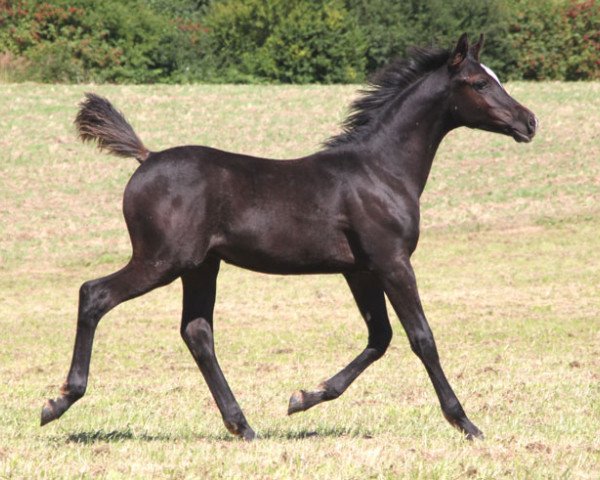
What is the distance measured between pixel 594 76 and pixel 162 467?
5195 centimetres

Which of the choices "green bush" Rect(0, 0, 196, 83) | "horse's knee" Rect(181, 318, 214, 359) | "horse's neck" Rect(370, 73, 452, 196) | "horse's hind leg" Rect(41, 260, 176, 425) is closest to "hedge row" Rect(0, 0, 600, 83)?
"green bush" Rect(0, 0, 196, 83)

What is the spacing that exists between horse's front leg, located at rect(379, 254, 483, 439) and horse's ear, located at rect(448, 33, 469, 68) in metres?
1.41

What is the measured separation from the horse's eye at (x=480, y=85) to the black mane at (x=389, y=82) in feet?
1.11

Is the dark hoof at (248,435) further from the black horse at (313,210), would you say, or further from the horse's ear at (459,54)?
the horse's ear at (459,54)

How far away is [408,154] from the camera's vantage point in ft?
26.5

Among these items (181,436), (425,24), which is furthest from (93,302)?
(425,24)

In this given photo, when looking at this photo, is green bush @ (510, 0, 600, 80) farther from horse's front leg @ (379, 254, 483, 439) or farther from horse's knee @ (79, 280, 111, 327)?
horse's knee @ (79, 280, 111, 327)

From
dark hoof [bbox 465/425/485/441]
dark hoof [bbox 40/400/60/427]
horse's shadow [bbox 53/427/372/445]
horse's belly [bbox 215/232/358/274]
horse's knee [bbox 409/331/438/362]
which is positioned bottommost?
horse's shadow [bbox 53/427/372/445]

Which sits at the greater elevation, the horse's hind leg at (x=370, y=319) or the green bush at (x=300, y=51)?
the horse's hind leg at (x=370, y=319)

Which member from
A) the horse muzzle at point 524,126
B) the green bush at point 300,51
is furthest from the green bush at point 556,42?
the horse muzzle at point 524,126

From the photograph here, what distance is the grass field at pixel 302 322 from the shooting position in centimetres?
679

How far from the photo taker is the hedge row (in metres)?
52.7

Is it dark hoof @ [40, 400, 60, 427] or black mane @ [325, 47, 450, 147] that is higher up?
black mane @ [325, 47, 450, 147]

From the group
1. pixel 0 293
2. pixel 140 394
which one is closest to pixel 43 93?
pixel 0 293
